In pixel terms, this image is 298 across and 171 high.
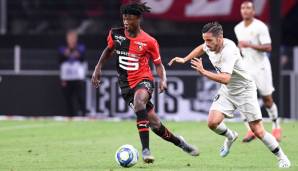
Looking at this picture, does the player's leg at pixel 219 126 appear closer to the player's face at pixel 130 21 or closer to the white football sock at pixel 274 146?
the white football sock at pixel 274 146

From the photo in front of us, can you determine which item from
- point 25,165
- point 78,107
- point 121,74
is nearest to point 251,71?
point 121,74

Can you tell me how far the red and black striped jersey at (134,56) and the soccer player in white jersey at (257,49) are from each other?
3842 mm

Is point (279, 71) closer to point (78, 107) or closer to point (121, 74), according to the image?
point (78, 107)

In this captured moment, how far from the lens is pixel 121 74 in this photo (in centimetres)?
1354

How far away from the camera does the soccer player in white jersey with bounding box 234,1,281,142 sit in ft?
55.8

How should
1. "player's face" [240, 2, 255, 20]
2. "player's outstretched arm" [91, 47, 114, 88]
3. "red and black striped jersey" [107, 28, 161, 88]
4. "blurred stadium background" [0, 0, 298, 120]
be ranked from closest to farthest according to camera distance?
1. "red and black striped jersey" [107, 28, 161, 88]
2. "player's outstretched arm" [91, 47, 114, 88]
3. "player's face" [240, 2, 255, 20]
4. "blurred stadium background" [0, 0, 298, 120]

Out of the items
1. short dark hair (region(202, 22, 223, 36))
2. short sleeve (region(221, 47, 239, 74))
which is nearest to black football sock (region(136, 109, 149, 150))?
short sleeve (region(221, 47, 239, 74))

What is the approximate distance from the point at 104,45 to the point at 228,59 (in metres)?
11.8

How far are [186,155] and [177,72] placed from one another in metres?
8.56

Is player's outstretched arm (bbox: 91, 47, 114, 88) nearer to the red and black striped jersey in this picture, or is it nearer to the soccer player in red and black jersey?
the soccer player in red and black jersey

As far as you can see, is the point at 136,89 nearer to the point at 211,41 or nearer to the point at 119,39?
the point at 119,39

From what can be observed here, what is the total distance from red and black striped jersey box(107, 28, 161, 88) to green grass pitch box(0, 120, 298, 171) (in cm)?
121

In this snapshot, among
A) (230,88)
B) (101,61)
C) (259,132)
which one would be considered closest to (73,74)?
(101,61)

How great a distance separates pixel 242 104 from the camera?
1335 centimetres
